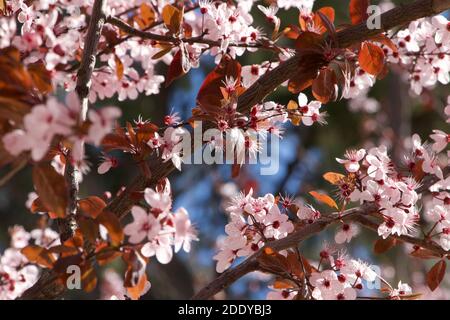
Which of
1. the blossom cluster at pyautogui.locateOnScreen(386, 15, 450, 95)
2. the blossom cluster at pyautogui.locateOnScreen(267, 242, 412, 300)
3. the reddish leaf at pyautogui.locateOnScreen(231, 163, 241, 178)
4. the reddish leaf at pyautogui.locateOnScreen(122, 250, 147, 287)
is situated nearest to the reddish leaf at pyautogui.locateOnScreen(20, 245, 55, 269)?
the reddish leaf at pyautogui.locateOnScreen(122, 250, 147, 287)

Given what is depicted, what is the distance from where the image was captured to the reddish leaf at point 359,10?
6.46ft

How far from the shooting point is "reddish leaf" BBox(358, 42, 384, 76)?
6.21 feet

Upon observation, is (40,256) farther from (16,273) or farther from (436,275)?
(436,275)

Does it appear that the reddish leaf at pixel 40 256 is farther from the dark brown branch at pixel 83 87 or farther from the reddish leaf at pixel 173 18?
the reddish leaf at pixel 173 18

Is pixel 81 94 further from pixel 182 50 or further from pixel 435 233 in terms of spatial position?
pixel 435 233

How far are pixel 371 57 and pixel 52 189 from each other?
99cm

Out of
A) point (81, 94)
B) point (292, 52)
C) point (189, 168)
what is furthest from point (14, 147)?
point (189, 168)

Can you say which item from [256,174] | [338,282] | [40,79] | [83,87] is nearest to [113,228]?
[40,79]

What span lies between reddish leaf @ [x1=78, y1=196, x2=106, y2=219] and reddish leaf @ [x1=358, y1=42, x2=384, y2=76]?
83cm

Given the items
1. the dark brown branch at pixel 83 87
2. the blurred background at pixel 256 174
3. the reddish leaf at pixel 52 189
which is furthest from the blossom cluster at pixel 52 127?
the blurred background at pixel 256 174

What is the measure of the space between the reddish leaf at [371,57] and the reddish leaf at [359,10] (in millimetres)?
108

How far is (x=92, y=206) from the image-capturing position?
151 centimetres

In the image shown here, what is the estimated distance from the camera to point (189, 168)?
19.5 feet
